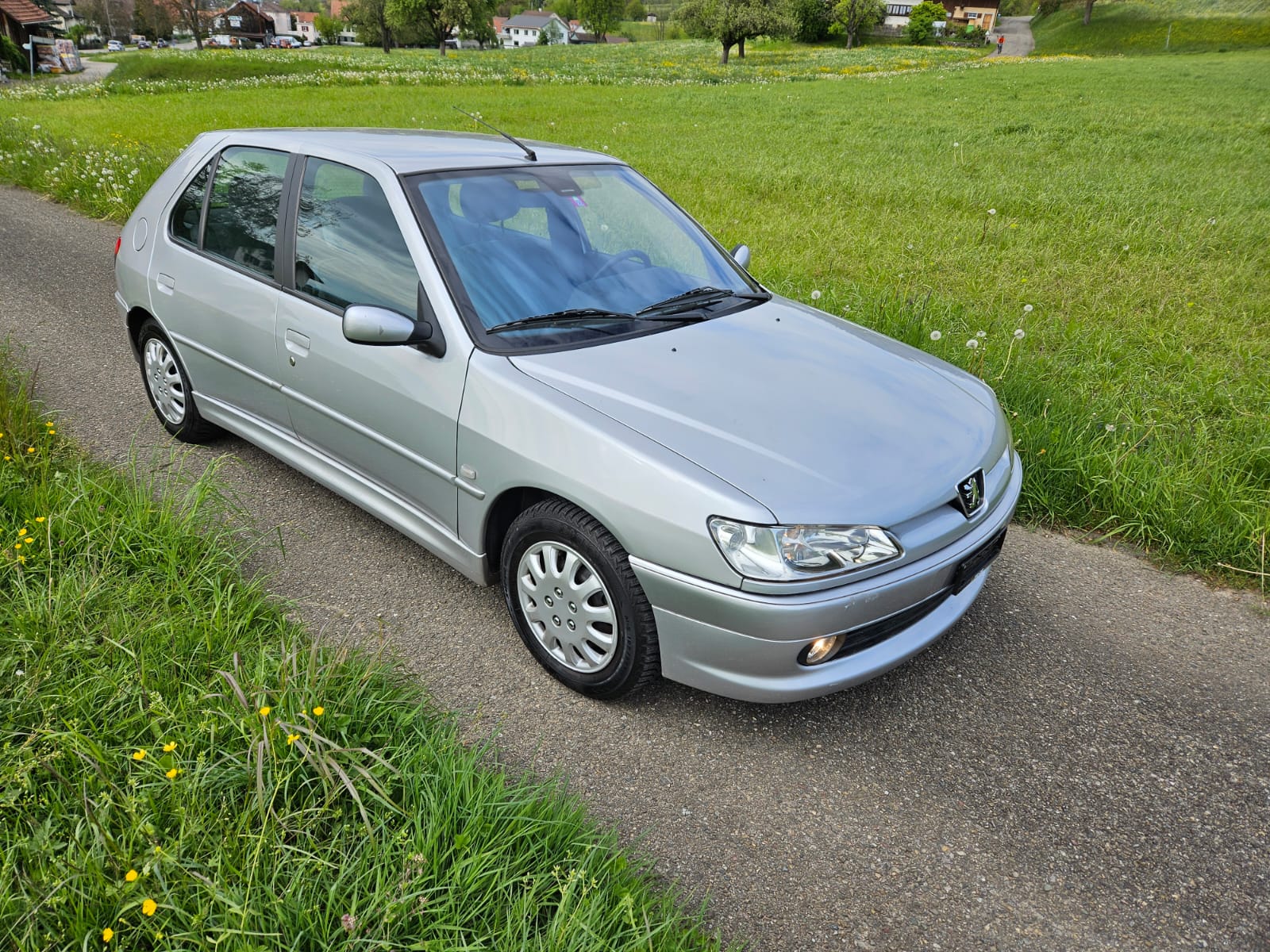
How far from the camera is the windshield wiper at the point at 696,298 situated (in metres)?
3.28

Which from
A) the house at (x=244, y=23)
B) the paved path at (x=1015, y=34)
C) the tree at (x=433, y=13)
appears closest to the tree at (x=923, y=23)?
the paved path at (x=1015, y=34)

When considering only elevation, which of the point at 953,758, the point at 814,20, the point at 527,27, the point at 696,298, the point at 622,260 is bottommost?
the point at 953,758

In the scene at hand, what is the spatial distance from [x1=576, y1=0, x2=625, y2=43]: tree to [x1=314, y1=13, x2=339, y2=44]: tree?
107 feet

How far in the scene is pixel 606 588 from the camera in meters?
2.60

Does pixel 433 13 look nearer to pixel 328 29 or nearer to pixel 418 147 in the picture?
pixel 328 29

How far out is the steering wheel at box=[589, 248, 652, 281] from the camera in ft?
10.8

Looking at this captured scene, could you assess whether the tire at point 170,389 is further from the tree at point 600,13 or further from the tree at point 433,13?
the tree at point 600,13

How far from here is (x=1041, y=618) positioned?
344 cm

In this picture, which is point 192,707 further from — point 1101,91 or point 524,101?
point 1101,91

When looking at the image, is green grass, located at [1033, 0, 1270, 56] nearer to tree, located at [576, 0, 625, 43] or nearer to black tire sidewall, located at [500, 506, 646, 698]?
tree, located at [576, 0, 625, 43]

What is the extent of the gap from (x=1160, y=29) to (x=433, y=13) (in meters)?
50.9

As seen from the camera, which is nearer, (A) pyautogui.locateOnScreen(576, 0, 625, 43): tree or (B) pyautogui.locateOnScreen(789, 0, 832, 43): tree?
(B) pyautogui.locateOnScreen(789, 0, 832, 43): tree

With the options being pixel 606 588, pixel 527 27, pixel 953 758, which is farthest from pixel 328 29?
pixel 953 758

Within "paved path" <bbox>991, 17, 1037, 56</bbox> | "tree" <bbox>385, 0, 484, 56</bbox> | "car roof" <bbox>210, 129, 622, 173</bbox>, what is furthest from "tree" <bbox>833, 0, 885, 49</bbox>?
"car roof" <bbox>210, 129, 622, 173</bbox>
